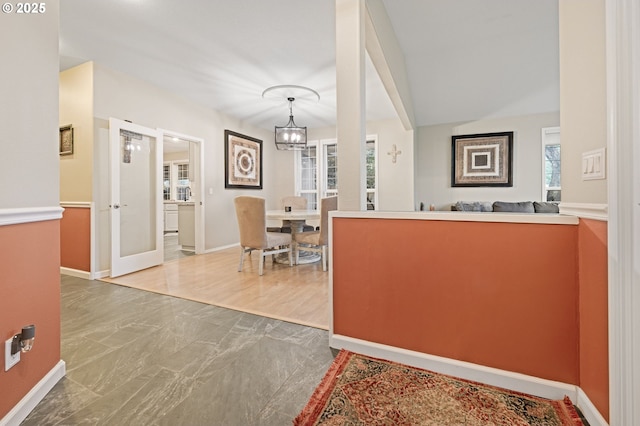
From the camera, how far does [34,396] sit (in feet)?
4.05

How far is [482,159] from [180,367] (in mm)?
5547

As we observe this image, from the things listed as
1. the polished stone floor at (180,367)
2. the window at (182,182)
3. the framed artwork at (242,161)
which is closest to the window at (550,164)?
the polished stone floor at (180,367)

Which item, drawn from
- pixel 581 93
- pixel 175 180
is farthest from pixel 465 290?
pixel 175 180

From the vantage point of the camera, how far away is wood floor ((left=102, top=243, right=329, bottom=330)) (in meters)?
2.35

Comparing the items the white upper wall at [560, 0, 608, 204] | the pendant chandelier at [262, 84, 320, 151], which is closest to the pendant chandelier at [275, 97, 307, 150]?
the pendant chandelier at [262, 84, 320, 151]

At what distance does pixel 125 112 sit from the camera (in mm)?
3494

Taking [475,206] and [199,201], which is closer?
[199,201]

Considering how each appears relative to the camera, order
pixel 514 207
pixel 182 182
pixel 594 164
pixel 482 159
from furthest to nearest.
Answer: pixel 182 182 → pixel 482 159 → pixel 514 207 → pixel 594 164

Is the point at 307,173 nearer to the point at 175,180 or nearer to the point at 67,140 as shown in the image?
the point at 67,140

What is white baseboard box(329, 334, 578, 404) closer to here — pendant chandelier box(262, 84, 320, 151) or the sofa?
pendant chandelier box(262, 84, 320, 151)

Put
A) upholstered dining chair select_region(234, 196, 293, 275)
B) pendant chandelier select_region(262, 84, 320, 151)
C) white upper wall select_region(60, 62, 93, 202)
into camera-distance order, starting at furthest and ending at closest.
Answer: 1. pendant chandelier select_region(262, 84, 320, 151)
2. upholstered dining chair select_region(234, 196, 293, 275)
3. white upper wall select_region(60, 62, 93, 202)

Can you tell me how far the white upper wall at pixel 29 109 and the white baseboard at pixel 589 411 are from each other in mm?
2542

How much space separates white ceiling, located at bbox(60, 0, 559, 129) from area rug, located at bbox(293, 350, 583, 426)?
9.16ft

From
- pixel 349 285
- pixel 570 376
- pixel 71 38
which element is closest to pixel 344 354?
pixel 349 285
